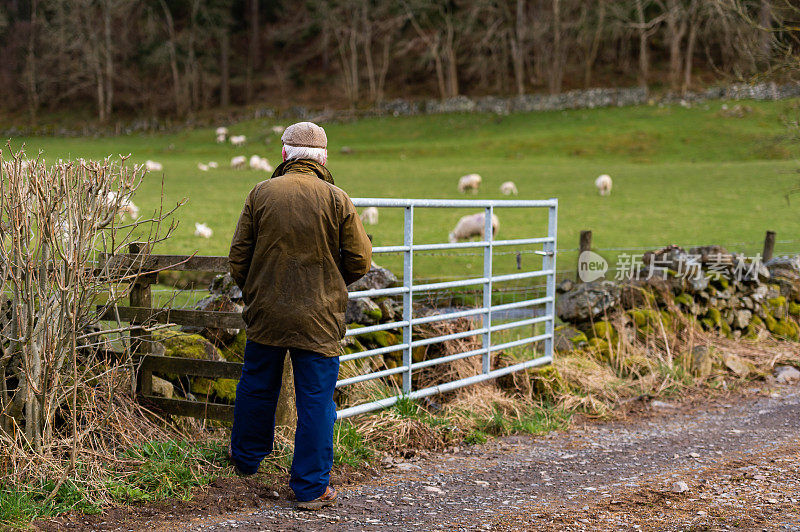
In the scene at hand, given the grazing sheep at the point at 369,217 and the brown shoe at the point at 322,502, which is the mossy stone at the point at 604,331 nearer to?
the brown shoe at the point at 322,502

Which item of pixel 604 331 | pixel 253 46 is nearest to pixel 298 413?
pixel 604 331

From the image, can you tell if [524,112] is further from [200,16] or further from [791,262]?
[791,262]

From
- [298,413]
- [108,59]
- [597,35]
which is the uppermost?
[597,35]

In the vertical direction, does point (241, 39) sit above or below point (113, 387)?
above

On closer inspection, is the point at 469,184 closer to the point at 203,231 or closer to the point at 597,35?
the point at 203,231

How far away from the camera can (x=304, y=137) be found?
5.19 meters

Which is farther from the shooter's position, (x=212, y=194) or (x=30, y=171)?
(x=212, y=194)

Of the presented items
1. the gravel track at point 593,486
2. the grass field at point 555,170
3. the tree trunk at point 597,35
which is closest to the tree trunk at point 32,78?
the grass field at point 555,170

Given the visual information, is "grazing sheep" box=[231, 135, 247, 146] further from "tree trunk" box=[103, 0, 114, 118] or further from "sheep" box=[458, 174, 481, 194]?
"sheep" box=[458, 174, 481, 194]

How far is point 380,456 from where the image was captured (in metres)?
6.07

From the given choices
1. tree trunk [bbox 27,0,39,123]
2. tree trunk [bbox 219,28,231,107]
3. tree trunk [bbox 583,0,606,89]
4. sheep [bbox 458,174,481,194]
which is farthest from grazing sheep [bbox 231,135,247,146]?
tree trunk [bbox 27,0,39,123]

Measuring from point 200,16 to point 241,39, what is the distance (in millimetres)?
10770

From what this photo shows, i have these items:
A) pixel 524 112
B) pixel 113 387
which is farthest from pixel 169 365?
pixel 524 112

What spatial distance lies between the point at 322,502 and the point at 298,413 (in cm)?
53
